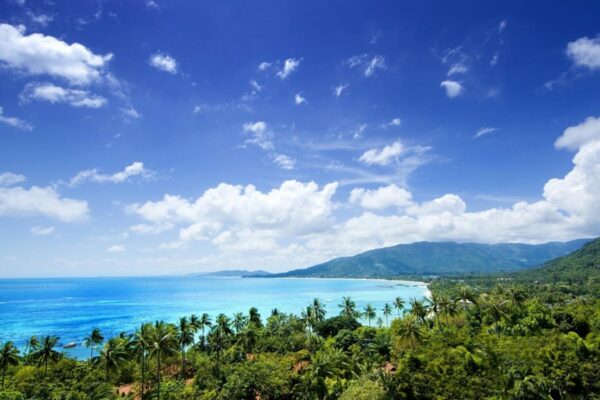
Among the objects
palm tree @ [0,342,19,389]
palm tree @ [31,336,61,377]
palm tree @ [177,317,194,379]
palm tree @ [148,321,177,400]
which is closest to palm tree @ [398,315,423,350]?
palm tree @ [148,321,177,400]

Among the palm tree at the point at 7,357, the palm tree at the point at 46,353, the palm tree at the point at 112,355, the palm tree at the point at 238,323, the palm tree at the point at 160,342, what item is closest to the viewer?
the palm tree at the point at 7,357

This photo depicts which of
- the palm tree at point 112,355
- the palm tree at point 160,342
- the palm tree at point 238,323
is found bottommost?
the palm tree at point 238,323

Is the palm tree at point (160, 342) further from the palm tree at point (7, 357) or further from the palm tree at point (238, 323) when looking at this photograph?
the palm tree at point (238, 323)

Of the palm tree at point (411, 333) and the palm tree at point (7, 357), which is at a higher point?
the palm tree at point (7, 357)

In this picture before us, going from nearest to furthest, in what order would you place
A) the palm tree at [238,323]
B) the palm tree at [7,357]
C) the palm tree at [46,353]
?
the palm tree at [7,357] → the palm tree at [46,353] → the palm tree at [238,323]

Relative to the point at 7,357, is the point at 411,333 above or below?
below

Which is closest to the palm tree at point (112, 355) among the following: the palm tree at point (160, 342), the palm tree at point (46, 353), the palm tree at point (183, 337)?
the palm tree at point (160, 342)

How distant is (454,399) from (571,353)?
14.9m

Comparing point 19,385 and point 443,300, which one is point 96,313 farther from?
point 443,300

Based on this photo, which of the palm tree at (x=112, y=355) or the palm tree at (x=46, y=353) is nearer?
the palm tree at (x=112, y=355)

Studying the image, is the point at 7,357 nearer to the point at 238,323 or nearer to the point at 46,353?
the point at 46,353

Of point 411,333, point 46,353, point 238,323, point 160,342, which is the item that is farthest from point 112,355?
point 411,333

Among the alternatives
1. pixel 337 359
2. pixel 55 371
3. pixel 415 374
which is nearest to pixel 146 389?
pixel 55 371

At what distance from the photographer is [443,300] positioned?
2564 inches
